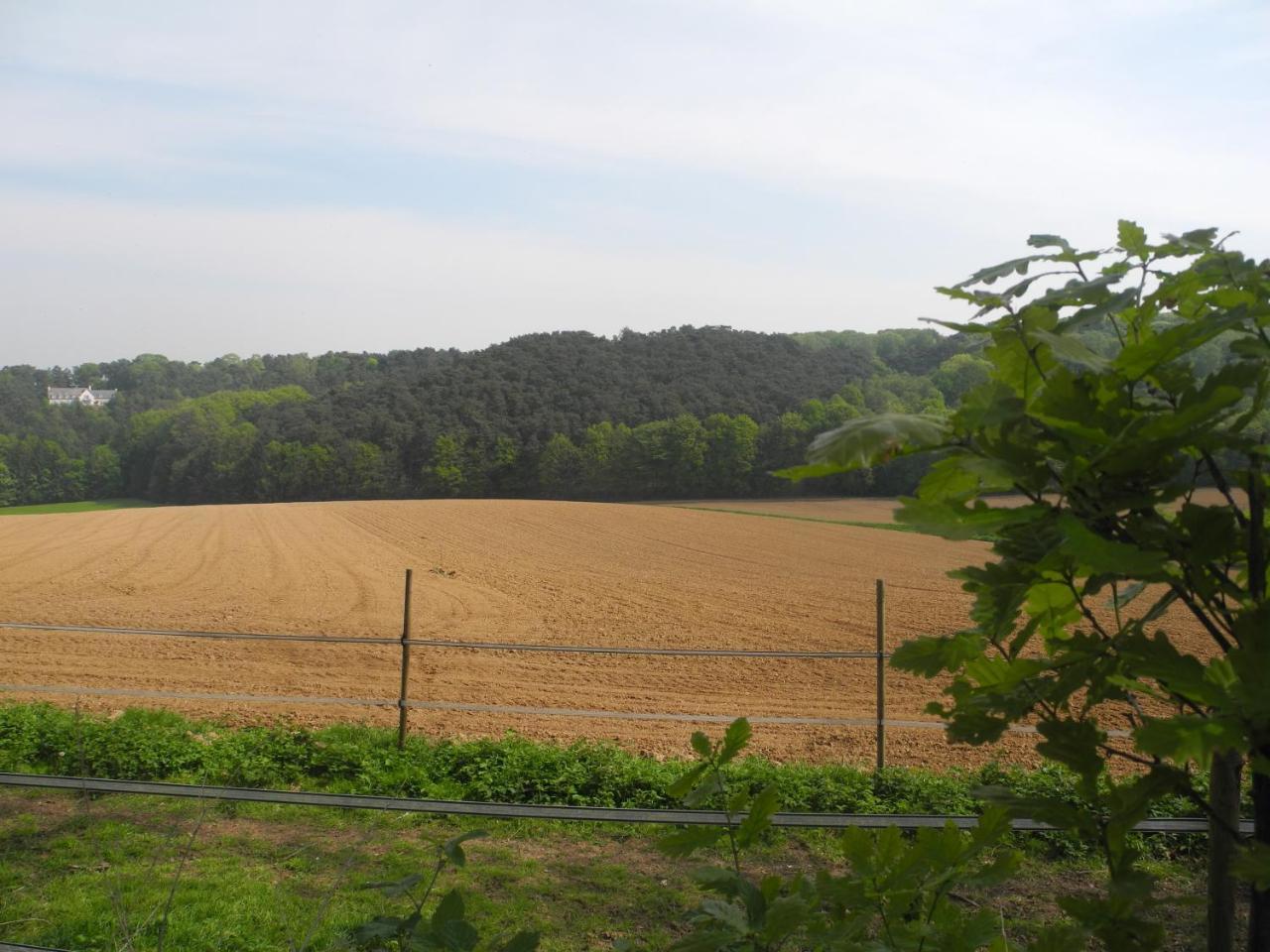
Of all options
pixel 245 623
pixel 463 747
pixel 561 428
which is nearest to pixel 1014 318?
pixel 463 747

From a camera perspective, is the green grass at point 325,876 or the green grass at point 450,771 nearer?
the green grass at point 325,876

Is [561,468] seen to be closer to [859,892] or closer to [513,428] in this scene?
[513,428]

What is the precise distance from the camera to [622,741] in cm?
857

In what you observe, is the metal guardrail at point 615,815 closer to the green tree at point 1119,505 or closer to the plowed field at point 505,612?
the green tree at point 1119,505

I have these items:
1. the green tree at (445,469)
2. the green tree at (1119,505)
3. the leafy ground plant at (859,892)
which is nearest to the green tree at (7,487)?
the green tree at (445,469)

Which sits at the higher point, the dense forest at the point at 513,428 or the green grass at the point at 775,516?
the dense forest at the point at 513,428

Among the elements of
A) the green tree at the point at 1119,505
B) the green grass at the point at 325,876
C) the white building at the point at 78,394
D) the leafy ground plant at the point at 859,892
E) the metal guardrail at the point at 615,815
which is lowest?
the green grass at the point at 325,876

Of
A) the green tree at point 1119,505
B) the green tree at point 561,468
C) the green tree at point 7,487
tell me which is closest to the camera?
the green tree at point 1119,505

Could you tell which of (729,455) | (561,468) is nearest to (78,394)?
(561,468)

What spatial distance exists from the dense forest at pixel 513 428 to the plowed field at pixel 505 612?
13274 mm

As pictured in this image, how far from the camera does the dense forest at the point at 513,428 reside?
164ft

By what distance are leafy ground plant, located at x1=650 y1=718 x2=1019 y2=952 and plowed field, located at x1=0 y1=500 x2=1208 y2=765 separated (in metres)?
7.54

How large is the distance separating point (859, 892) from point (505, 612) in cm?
1709

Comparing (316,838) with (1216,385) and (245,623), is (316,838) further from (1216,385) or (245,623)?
(245,623)
